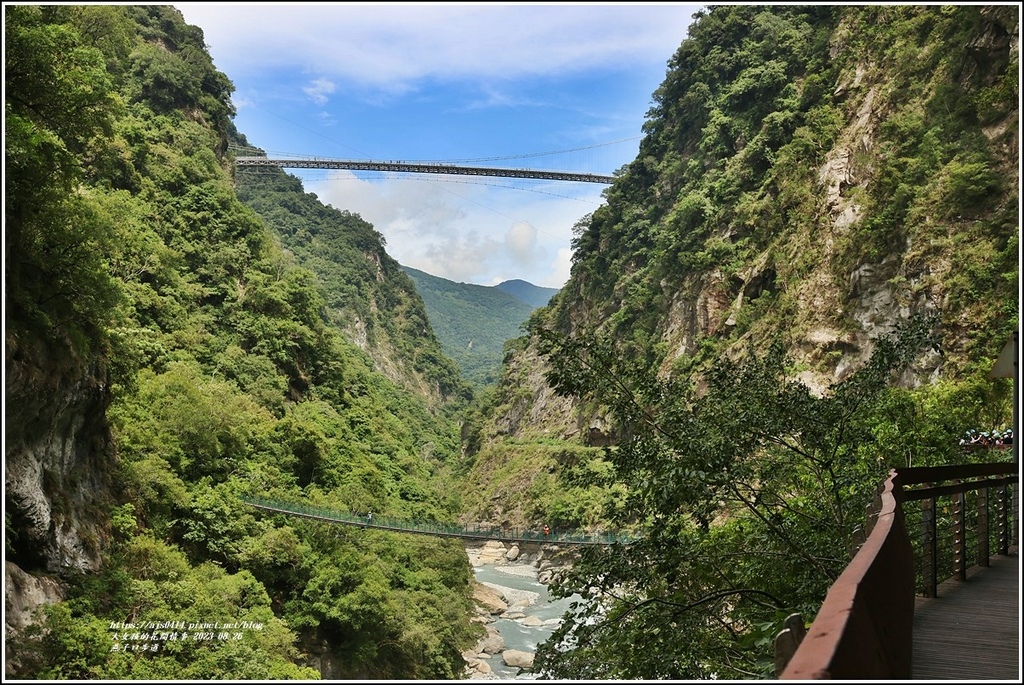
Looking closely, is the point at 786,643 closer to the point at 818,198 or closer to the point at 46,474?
the point at 46,474

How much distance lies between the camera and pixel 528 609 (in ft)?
79.6

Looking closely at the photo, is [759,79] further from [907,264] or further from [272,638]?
[272,638]

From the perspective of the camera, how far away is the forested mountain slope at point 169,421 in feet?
32.9

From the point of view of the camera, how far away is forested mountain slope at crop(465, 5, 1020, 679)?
505cm

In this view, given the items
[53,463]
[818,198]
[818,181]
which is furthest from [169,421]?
[818,181]

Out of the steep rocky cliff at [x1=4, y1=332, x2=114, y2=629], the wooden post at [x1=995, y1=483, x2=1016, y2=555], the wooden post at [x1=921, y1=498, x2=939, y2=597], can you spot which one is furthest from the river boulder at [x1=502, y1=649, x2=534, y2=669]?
the wooden post at [x1=921, y1=498, x2=939, y2=597]

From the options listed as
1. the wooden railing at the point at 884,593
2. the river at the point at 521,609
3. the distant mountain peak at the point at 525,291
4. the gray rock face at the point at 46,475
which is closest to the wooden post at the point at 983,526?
the wooden railing at the point at 884,593

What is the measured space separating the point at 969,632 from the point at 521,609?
22.2 metres

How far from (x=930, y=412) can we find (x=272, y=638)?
10.8 m

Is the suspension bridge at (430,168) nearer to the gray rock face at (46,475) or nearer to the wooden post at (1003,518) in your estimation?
the gray rock face at (46,475)

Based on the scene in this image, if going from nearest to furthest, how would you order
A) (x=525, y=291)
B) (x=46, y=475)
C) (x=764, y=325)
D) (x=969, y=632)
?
(x=969, y=632) < (x=46, y=475) < (x=764, y=325) < (x=525, y=291)

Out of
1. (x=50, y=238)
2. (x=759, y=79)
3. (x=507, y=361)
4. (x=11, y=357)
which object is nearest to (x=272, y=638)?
(x=11, y=357)

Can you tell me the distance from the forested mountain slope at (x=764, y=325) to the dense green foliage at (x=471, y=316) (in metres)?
58.5

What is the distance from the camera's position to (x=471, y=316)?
11594cm
